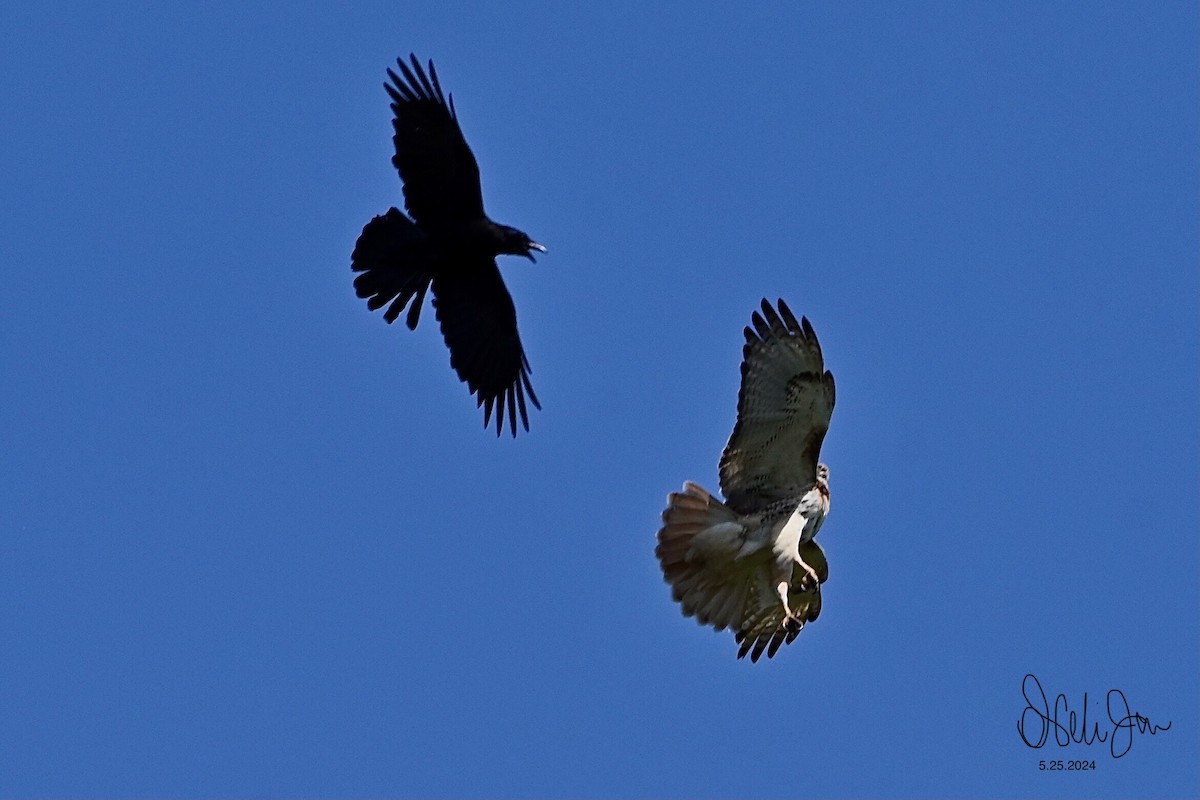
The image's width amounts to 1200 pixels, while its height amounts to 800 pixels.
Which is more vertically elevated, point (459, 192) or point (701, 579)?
point (459, 192)

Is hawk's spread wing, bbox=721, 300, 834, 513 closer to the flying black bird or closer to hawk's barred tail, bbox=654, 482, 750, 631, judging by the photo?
hawk's barred tail, bbox=654, 482, 750, 631

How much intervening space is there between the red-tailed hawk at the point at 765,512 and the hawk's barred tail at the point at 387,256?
3105 millimetres

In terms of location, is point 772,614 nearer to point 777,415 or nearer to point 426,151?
point 777,415

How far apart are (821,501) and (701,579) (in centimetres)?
95

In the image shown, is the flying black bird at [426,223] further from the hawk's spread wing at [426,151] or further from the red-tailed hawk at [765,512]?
the red-tailed hawk at [765,512]

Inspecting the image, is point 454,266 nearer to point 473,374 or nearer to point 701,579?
point 473,374

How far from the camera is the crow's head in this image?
1366 cm

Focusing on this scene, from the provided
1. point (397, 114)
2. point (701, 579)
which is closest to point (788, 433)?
point (701, 579)

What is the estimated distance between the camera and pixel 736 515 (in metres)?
11.7

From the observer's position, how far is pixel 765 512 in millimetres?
11695

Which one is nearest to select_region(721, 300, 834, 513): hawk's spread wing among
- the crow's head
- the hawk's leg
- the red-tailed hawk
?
the red-tailed hawk

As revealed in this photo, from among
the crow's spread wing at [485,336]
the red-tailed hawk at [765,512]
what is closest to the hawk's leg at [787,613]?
the red-tailed hawk at [765,512]

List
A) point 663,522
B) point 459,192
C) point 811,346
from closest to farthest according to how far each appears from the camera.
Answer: point 811,346 → point 663,522 → point 459,192

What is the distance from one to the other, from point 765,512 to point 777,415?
0.69 meters
